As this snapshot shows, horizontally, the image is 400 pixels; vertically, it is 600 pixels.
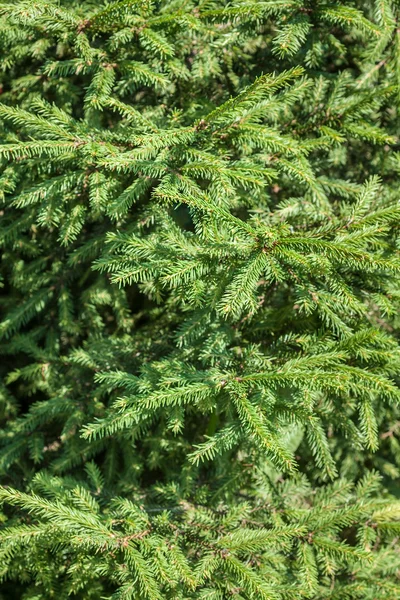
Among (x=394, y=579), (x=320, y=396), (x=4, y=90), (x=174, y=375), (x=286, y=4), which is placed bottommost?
(x=394, y=579)

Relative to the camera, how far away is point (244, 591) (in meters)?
1.67

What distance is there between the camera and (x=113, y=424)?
66.6 inches

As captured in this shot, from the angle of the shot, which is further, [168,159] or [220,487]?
[220,487]

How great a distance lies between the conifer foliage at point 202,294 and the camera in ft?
5.31

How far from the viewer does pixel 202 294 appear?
5.51 ft

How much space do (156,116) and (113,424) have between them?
1.09 metres

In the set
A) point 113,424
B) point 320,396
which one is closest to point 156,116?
point 113,424

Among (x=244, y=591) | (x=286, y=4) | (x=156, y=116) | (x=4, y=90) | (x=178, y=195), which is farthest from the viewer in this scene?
(x=4, y=90)

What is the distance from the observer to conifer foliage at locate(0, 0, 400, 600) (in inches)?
63.7

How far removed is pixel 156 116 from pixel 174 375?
0.95 m

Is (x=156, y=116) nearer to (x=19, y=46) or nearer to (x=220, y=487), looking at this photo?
(x=19, y=46)

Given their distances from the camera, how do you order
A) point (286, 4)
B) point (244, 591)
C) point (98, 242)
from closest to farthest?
1. point (244, 591)
2. point (286, 4)
3. point (98, 242)

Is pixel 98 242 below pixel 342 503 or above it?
above

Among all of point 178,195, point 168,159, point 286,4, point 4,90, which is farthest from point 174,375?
point 4,90
